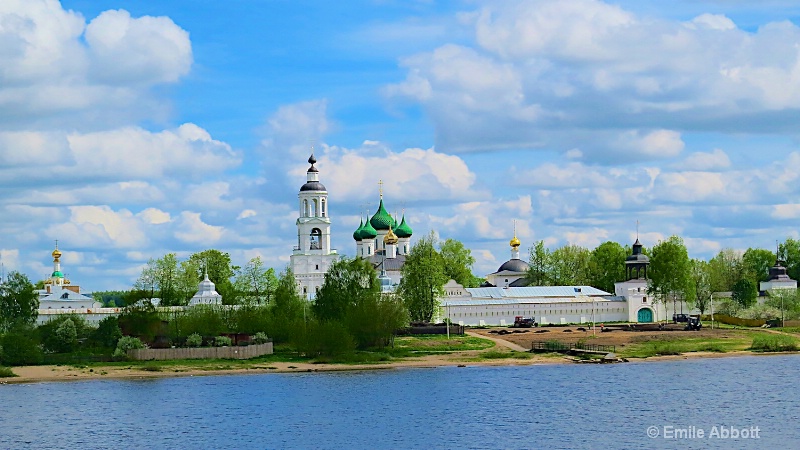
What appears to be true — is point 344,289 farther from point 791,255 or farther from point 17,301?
point 791,255

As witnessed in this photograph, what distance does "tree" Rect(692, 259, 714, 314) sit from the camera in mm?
112425

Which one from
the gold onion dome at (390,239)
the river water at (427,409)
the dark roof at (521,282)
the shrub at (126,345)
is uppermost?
the gold onion dome at (390,239)

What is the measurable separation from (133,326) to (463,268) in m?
53.9

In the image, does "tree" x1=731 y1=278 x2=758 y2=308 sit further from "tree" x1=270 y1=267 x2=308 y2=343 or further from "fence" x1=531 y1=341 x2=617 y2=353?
"tree" x1=270 y1=267 x2=308 y2=343

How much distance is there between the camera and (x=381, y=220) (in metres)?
130

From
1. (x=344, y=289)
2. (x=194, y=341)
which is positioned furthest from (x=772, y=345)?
(x=194, y=341)

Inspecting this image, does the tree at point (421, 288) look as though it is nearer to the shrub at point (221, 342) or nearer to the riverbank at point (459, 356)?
the riverbank at point (459, 356)

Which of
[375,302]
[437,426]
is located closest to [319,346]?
[375,302]

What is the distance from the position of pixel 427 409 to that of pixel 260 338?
25431 mm

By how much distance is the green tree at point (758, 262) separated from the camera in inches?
5359

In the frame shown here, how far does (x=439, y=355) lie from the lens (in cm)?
7800

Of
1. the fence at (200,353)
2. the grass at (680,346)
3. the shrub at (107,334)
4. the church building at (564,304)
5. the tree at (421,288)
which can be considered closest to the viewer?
the fence at (200,353)

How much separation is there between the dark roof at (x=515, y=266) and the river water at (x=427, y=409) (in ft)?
202

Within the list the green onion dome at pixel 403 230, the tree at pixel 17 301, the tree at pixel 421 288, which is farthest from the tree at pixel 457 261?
the tree at pixel 17 301
